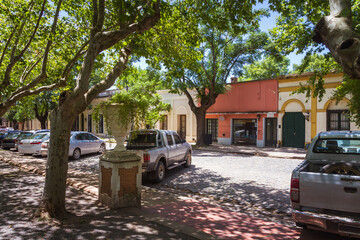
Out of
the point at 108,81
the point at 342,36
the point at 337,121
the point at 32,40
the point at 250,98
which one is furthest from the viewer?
the point at 250,98

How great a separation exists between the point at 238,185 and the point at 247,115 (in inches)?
586

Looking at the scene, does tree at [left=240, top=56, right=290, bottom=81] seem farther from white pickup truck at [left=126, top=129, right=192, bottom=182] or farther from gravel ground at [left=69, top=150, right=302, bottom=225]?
white pickup truck at [left=126, top=129, right=192, bottom=182]

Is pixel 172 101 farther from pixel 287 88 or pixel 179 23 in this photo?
pixel 179 23

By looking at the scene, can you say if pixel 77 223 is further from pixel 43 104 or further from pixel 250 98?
pixel 43 104

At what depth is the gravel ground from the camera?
6.11m

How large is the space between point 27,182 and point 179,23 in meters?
7.23

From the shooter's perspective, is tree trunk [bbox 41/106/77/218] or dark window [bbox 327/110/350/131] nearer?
tree trunk [bbox 41/106/77/218]

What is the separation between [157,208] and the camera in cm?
560

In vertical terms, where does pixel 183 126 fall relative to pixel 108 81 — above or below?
below

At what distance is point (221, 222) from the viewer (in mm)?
4879

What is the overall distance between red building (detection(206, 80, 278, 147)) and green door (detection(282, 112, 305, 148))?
3.01ft

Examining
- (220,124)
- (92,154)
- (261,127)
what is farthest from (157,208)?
(220,124)

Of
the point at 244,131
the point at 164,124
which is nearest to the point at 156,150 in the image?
the point at 244,131

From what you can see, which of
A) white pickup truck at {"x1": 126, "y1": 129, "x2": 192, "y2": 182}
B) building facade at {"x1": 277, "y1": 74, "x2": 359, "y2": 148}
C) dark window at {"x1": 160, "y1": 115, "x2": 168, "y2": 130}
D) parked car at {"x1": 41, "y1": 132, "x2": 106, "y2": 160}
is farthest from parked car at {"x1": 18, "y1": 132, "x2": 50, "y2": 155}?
building facade at {"x1": 277, "y1": 74, "x2": 359, "y2": 148}
